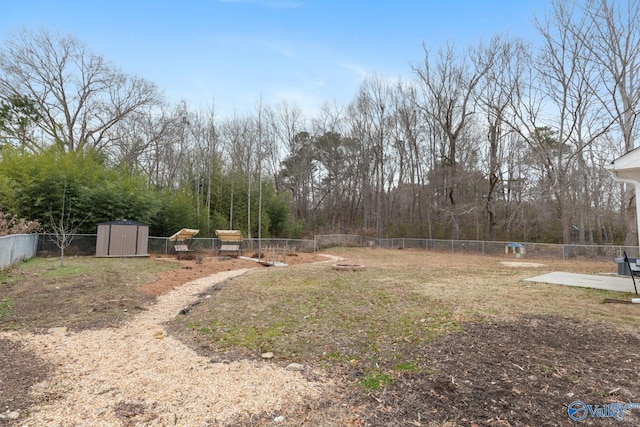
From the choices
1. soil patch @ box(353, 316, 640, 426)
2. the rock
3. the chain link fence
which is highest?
the chain link fence

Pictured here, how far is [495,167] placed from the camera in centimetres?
2159

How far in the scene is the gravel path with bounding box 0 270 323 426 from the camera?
7.84 ft

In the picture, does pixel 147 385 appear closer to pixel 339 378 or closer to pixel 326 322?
pixel 339 378

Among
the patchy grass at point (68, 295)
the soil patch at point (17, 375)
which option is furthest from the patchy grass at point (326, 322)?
the soil patch at point (17, 375)

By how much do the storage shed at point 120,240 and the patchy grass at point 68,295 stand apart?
3.57m

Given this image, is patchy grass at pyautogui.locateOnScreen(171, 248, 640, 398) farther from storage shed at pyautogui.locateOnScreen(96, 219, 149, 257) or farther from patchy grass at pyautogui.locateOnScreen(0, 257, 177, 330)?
storage shed at pyautogui.locateOnScreen(96, 219, 149, 257)

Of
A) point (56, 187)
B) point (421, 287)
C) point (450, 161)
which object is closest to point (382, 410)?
point (421, 287)

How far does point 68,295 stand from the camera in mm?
6289

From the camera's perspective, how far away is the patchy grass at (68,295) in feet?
16.1

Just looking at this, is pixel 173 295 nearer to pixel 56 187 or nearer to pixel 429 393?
pixel 429 393

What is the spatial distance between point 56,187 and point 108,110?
36.7 ft

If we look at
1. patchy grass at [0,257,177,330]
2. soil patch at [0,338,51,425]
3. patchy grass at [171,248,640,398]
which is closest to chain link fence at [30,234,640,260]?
patchy grass at [0,257,177,330]

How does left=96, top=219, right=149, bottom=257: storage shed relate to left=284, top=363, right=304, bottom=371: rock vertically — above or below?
above

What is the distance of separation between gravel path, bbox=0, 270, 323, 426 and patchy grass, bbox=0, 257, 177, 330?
30.6 inches
